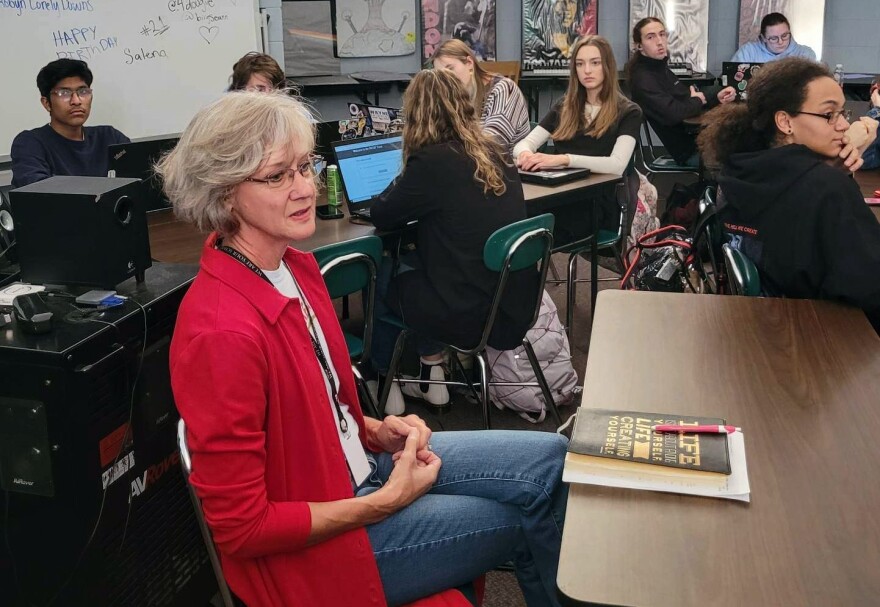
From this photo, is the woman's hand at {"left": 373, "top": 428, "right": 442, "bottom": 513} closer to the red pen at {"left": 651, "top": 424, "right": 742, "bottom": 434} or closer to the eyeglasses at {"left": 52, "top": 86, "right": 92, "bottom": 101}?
the red pen at {"left": 651, "top": 424, "right": 742, "bottom": 434}

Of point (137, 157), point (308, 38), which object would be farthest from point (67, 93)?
point (308, 38)

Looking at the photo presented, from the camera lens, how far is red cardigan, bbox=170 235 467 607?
1207mm

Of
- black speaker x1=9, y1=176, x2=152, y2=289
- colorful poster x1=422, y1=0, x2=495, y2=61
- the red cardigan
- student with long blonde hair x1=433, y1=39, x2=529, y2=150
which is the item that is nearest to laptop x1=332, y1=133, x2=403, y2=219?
student with long blonde hair x1=433, y1=39, x2=529, y2=150

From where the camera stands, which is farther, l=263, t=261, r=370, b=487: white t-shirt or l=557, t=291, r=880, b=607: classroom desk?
l=263, t=261, r=370, b=487: white t-shirt

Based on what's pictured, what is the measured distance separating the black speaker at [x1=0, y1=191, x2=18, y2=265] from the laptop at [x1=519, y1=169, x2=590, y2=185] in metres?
2.01

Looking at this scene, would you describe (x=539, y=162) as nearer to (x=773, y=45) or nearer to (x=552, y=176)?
(x=552, y=176)

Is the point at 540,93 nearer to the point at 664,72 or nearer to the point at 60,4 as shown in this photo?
the point at 664,72

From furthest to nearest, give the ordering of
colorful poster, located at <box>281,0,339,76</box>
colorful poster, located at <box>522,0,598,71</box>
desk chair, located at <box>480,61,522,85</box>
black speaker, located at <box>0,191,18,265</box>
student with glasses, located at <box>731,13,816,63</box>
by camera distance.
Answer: colorful poster, located at <box>522,0,598,71</box>
desk chair, located at <box>480,61,522,85</box>
student with glasses, located at <box>731,13,816,63</box>
colorful poster, located at <box>281,0,339,76</box>
black speaker, located at <box>0,191,18,265</box>

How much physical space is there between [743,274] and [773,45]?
526 cm

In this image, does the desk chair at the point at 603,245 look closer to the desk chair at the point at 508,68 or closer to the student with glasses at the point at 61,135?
the student with glasses at the point at 61,135

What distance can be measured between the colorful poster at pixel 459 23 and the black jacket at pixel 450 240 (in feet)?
14.8

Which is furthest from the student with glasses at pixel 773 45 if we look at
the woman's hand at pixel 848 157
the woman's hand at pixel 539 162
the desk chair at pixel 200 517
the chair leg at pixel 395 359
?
the desk chair at pixel 200 517

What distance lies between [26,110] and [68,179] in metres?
2.12

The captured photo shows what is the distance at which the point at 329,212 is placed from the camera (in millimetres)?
3107
